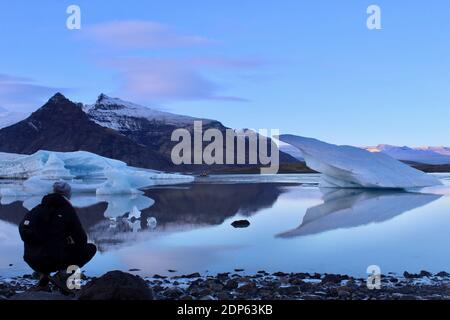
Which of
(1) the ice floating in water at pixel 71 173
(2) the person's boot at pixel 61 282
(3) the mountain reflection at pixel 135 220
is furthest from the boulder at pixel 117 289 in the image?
(1) the ice floating in water at pixel 71 173

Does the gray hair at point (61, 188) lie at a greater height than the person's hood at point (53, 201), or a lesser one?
greater

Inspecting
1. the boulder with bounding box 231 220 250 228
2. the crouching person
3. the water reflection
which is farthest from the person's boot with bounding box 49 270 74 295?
the boulder with bounding box 231 220 250 228

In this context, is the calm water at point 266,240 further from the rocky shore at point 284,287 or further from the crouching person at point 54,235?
the crouching person at point 54,235

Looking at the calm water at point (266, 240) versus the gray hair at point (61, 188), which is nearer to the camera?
the gray hair at point (61, 188)

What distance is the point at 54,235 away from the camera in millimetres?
5109

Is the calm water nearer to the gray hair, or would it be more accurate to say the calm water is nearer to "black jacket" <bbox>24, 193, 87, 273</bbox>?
"black jacket" <bbox>24, 193, 87, 273</bbox>

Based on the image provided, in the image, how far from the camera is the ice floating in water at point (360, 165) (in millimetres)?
26547

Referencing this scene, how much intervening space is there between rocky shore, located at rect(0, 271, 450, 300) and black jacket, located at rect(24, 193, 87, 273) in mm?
335

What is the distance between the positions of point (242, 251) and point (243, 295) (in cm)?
331

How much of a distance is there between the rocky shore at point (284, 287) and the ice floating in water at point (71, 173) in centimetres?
1930

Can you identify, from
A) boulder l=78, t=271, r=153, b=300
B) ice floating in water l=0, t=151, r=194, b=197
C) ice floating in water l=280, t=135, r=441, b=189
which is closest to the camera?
boulder l=78, t=271, r=153, b=300

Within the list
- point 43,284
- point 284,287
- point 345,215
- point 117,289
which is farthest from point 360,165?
point 117,289

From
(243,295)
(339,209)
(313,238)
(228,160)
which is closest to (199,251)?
(313,238)

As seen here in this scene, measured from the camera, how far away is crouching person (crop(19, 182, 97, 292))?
16.7 ft
